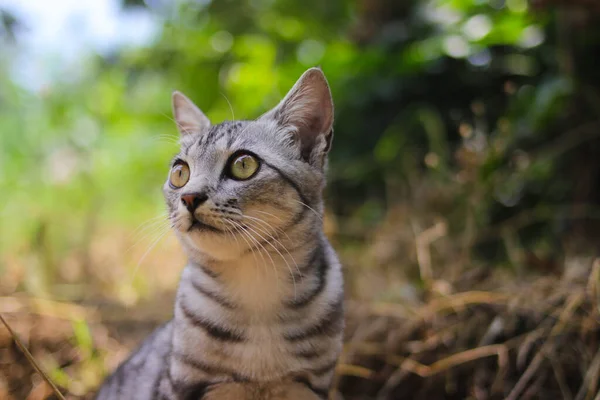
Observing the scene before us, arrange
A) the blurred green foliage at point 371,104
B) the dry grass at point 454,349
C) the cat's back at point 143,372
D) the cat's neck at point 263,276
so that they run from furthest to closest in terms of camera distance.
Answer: the blurred green foliage at point 371,104 < the dry grass at point 454,349 < the cat's back at point 143,372 < the cat's neck at point 263,276

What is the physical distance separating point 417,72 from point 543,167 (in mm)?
907

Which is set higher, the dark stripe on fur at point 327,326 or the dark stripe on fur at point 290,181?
the dark stripe on fur at point 290,181

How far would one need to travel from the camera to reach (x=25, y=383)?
6.30 ft

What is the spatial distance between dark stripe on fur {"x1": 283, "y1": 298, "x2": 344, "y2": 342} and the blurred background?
1.68 ft

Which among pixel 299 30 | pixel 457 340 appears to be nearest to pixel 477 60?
pixel 299 30

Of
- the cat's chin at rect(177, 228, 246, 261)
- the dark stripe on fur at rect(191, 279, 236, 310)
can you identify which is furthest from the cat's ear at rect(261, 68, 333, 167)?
the dark stripe on fur at rect(191, 279, 236, 310)

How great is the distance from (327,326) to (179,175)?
585 mm

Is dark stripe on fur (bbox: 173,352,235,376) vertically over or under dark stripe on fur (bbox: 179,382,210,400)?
over

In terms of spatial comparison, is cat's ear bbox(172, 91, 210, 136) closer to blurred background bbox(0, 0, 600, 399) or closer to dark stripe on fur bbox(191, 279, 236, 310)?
blurred background bbox(0, 0, 600, 399)

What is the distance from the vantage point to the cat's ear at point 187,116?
168 centimetres

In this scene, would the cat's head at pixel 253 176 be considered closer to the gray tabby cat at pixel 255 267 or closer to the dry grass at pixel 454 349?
the gray tabby cat at pixel 255 267

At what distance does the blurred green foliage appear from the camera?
2.76 meters

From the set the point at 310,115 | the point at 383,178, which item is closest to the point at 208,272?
the point at 310,115

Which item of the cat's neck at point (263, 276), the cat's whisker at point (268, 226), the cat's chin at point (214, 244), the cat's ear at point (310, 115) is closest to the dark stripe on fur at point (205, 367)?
the cat's neck at point (263, 276)
